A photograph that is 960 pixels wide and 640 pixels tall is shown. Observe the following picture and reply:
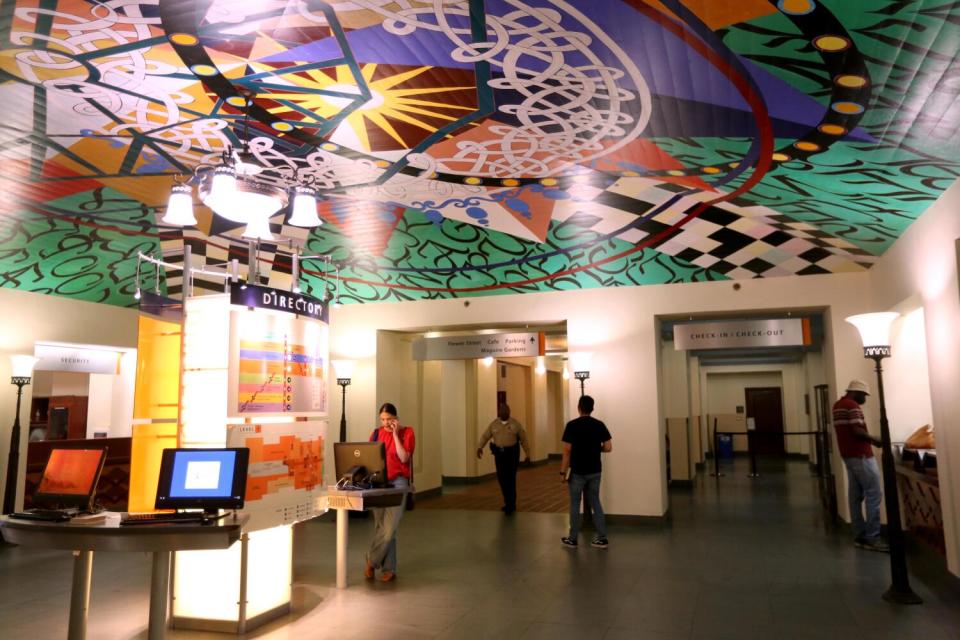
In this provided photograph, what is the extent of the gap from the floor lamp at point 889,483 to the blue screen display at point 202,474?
4.76m

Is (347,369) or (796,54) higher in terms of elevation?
(796,54)

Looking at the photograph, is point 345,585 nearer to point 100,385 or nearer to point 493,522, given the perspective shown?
point 493,522

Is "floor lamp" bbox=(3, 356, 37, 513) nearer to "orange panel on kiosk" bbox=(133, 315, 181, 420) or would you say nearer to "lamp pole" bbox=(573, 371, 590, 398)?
"orange panel on kiosk" bbox=(133, 315, 181, 420)

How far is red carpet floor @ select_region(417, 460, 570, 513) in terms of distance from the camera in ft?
35.3

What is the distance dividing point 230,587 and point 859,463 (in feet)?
20.0

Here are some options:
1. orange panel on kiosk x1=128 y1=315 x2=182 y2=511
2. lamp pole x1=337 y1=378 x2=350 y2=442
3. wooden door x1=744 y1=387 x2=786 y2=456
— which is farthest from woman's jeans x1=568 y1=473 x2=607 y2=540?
wooden door x1=744 y1=387 x2=786 y2=456

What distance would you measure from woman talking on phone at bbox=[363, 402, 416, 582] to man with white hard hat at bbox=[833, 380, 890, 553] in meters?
4.45

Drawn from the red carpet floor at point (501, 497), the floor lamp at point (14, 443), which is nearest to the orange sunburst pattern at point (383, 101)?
the floor lamp at point (14, 443)

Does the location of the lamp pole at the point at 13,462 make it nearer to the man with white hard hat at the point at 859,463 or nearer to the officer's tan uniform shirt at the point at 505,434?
the officer's tan uniform shirt at the point at 505,434

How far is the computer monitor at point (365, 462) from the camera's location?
596 cm

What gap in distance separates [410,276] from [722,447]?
14.9 meters

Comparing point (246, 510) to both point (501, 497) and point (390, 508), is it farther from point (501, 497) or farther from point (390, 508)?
point (501, 497)

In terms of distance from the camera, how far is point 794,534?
26.4ft

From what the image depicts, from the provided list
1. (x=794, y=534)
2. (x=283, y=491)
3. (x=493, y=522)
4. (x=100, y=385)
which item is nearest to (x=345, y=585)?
(x=283, y=491)
